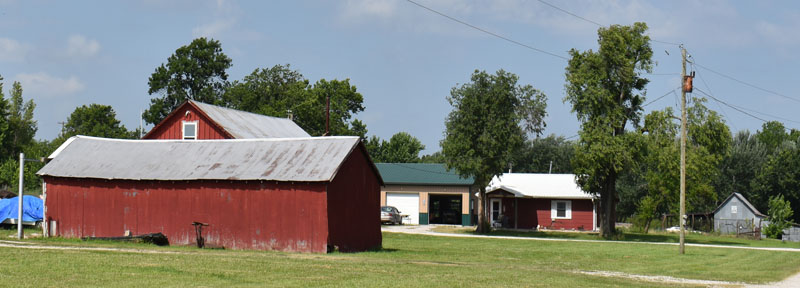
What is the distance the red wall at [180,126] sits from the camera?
1713 inches

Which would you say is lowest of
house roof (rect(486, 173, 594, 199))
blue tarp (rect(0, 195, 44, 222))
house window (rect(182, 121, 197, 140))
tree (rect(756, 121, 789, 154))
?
blue tarp (rect(0, 195, 44, 222))

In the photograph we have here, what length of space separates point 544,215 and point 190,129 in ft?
91.7

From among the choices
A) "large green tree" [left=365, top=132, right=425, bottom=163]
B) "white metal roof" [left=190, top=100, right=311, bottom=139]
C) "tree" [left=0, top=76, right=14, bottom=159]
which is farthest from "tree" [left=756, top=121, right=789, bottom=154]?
"tree" [left=0, top=76, right=14, bottom=159]

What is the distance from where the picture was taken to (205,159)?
3172cm

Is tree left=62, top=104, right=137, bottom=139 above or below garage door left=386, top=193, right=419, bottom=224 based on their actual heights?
above

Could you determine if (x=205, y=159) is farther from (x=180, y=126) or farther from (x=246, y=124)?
(x=180, y=126)

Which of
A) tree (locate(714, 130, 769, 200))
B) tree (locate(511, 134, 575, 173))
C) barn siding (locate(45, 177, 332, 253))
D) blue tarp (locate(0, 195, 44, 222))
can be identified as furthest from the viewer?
tree (locate(511, 134, 575, 173))

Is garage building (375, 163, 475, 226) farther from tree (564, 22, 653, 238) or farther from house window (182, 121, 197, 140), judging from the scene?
house window (182, 121, 197, 140)

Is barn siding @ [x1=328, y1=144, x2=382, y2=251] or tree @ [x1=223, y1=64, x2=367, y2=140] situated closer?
barn siding @ [x1=328, y1=144, x2=382, y2=251]

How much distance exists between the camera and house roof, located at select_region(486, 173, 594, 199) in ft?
194

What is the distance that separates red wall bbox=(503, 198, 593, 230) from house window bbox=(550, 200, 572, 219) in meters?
0.23

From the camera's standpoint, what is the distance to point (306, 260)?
2353 centimetres

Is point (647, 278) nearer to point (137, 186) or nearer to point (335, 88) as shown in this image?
point (137, 186)

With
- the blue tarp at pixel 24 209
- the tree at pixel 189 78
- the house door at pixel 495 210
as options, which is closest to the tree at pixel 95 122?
the tree at pixel 189 78
